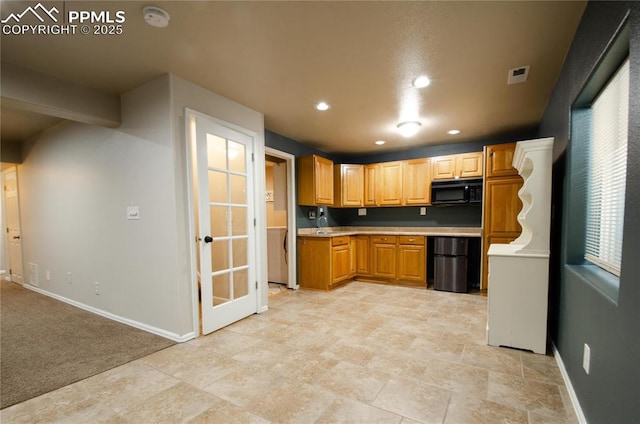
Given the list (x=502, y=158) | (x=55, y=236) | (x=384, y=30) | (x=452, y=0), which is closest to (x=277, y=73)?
(x=384, y=30)

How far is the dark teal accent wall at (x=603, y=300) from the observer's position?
39.5 inches

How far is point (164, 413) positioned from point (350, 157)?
5029 millimetres

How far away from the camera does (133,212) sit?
2764 mm

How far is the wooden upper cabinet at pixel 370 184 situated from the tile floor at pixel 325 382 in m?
2.68

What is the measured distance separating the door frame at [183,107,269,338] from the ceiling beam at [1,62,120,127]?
3.09 ft

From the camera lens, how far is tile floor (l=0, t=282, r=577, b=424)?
5.21 feet

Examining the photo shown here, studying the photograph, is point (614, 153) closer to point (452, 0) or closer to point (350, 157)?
point (452, 0)

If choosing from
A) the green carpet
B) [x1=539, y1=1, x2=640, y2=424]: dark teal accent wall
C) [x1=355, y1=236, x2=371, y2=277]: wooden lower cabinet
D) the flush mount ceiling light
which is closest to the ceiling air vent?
[x1=539, y1=1, x2=640, y2=424]: dark teal accent wall

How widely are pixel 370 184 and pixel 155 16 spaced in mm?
4140

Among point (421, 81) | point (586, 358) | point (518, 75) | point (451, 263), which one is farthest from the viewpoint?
point (451, 263)

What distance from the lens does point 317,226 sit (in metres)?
5.07

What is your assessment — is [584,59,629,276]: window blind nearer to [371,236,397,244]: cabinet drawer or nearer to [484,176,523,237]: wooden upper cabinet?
[484,176,523,237]: wooden upper cabinet

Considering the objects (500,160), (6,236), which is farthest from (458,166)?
(6,236)

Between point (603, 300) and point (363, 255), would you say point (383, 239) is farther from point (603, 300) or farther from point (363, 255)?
point (603, 300)
